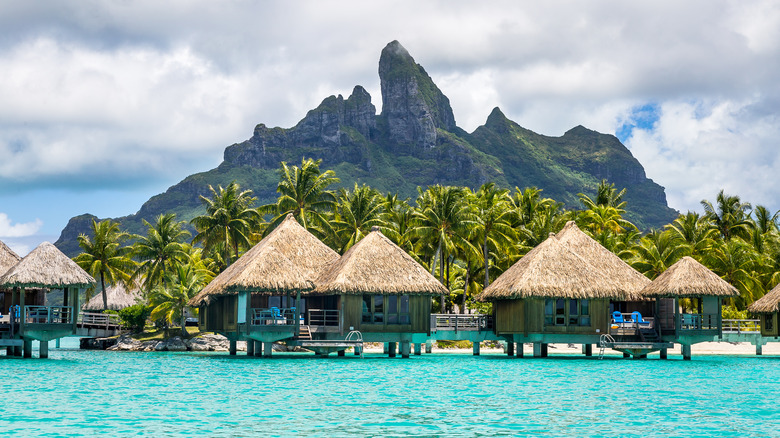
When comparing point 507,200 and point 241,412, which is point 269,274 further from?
point 507,200

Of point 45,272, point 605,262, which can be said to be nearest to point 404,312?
point 605,262

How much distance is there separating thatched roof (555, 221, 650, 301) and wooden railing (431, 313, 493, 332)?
16.3 feet

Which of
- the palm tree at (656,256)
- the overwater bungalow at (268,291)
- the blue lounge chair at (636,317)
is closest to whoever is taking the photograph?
the overwater bungalow at (268,291)

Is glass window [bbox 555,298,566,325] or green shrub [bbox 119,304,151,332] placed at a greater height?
glass window [bbox 555,298,566,325]

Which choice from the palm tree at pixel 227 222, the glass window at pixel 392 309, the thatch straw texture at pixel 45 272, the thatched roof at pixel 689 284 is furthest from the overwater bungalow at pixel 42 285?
the thatched roof at pixel 689 284

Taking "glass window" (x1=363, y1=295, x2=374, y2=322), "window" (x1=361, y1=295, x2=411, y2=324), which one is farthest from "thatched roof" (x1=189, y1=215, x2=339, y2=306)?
"window" (x1=361, y1=295, x2=411, y2=324)

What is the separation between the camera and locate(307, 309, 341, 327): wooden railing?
119ft

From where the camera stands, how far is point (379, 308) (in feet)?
121

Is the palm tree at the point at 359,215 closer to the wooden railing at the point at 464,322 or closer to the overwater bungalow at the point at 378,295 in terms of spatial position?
the wooden railing at the point at 464,322

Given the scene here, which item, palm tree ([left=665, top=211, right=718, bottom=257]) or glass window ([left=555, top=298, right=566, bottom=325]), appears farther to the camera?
palm tree ([left=665, top=211, right=718, bottom=257])

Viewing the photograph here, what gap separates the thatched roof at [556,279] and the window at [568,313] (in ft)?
3.52

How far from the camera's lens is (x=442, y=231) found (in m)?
49.7

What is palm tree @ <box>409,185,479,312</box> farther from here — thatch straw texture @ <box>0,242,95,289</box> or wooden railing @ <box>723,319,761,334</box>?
thatch straw texture @ <box>0,242,95,289</box>

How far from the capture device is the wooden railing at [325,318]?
3639 cm
